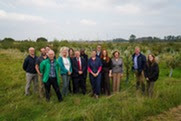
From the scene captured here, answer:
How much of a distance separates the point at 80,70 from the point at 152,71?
7.78 ft

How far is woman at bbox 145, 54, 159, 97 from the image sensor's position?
6172 mm

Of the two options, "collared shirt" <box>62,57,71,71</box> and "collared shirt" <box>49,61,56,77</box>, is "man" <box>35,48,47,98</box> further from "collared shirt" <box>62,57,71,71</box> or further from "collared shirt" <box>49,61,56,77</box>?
"collared shirt" <box>62,57,71,71</box>

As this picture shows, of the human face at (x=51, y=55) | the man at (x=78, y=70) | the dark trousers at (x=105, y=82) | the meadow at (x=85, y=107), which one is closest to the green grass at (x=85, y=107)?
the meadow at (x=85, y=107)

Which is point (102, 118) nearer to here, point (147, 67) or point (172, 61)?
point (147, 67)

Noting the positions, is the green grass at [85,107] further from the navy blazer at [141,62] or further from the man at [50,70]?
the navy blazer at [141,62]

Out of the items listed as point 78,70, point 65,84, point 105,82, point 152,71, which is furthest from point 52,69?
point 152,71

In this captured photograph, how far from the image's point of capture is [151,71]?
6.22m

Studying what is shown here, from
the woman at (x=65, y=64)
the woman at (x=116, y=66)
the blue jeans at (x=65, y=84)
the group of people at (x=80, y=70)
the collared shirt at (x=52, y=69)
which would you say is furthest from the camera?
the woman at (x=116, y=66)

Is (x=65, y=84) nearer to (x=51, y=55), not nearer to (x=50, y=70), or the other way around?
(x=50, y=70)

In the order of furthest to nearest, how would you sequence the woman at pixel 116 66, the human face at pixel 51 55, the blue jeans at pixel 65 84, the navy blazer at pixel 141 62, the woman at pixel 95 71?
the woman at pixel 116 66, the navy blazer at pixel 141 62, the woman at pixel 95 71, the blue jeans at pixel 65 84, the human face at pixel 51 55

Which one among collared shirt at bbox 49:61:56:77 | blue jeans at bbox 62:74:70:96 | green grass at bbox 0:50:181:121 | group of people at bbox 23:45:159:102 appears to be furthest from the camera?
blue jeans at bbox 62:74:70:96

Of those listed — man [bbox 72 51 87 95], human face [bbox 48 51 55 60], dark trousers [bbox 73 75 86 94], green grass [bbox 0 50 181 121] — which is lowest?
green grass [bbox 0 50 181 121]

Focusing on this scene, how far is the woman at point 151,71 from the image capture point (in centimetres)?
617

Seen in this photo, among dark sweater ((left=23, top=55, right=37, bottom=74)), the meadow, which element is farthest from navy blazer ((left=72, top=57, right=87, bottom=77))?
dark sweater ((left=23, top=55, right=37, bottom=74))
